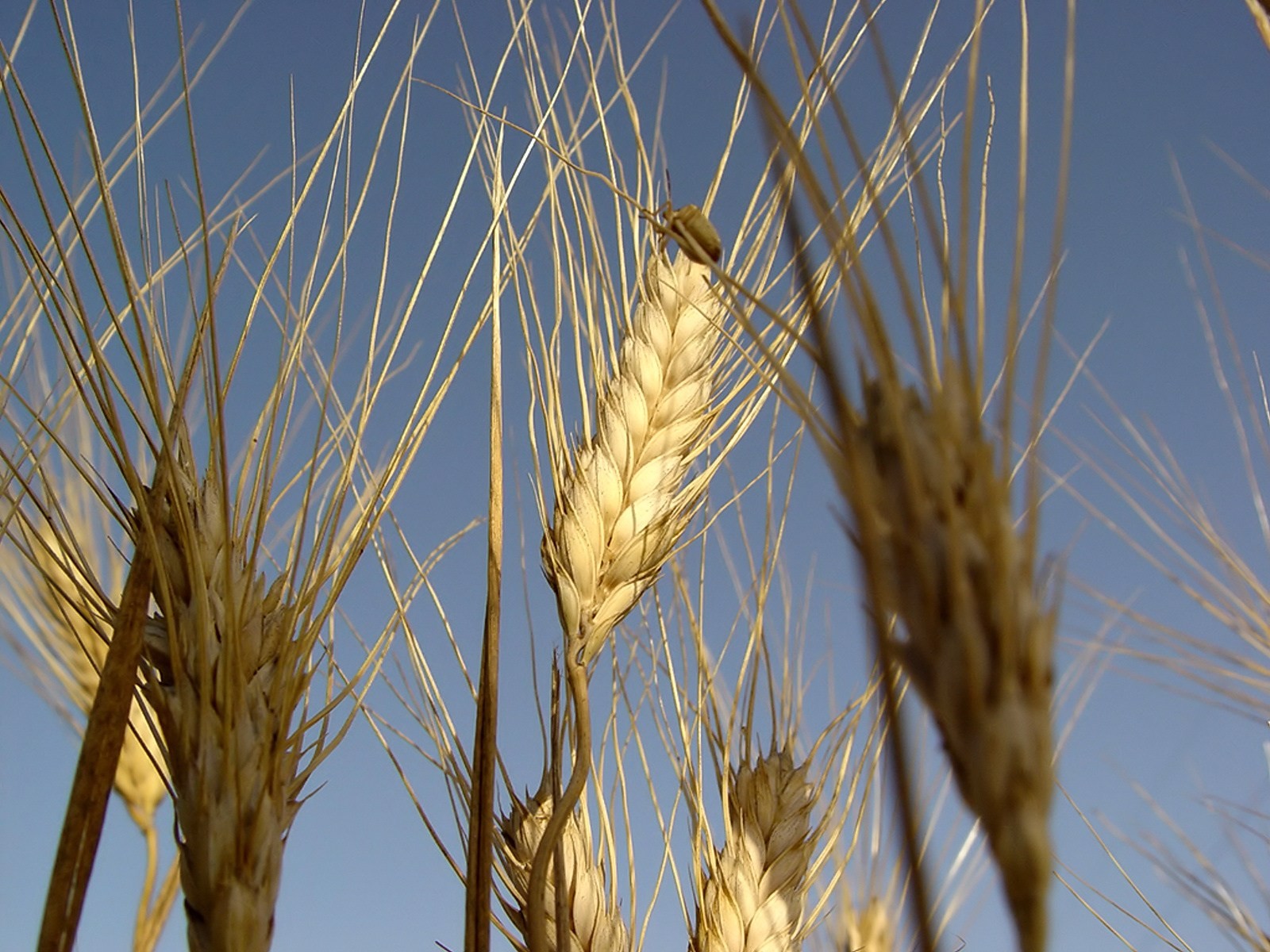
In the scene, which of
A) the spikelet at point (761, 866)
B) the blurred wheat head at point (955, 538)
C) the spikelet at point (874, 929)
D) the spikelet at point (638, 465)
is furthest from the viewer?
the spikelet at point (874, 929)

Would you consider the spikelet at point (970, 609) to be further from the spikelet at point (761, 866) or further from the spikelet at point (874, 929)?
the spikelet at point (874, 929)

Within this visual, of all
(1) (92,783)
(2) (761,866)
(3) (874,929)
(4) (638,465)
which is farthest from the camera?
(3) (874,929)

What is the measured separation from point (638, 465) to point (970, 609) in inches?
31.7

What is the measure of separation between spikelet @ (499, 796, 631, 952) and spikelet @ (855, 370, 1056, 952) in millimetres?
847

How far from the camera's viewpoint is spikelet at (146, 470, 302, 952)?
0.72m

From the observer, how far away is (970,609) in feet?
1.33

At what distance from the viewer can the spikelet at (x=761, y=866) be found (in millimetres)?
1295

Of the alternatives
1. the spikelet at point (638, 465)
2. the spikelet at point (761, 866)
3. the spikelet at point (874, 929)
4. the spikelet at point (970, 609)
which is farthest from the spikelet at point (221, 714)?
the spikelet at point (874, 929)

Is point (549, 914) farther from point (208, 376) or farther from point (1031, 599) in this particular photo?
point (1031, 599)

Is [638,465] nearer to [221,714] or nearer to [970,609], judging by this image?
[221,714]

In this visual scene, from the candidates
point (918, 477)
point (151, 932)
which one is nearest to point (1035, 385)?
point (918, 477)

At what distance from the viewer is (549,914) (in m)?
1.17

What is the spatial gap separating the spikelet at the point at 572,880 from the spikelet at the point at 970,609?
0.85 metres

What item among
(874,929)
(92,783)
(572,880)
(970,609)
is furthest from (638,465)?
(874,929)
